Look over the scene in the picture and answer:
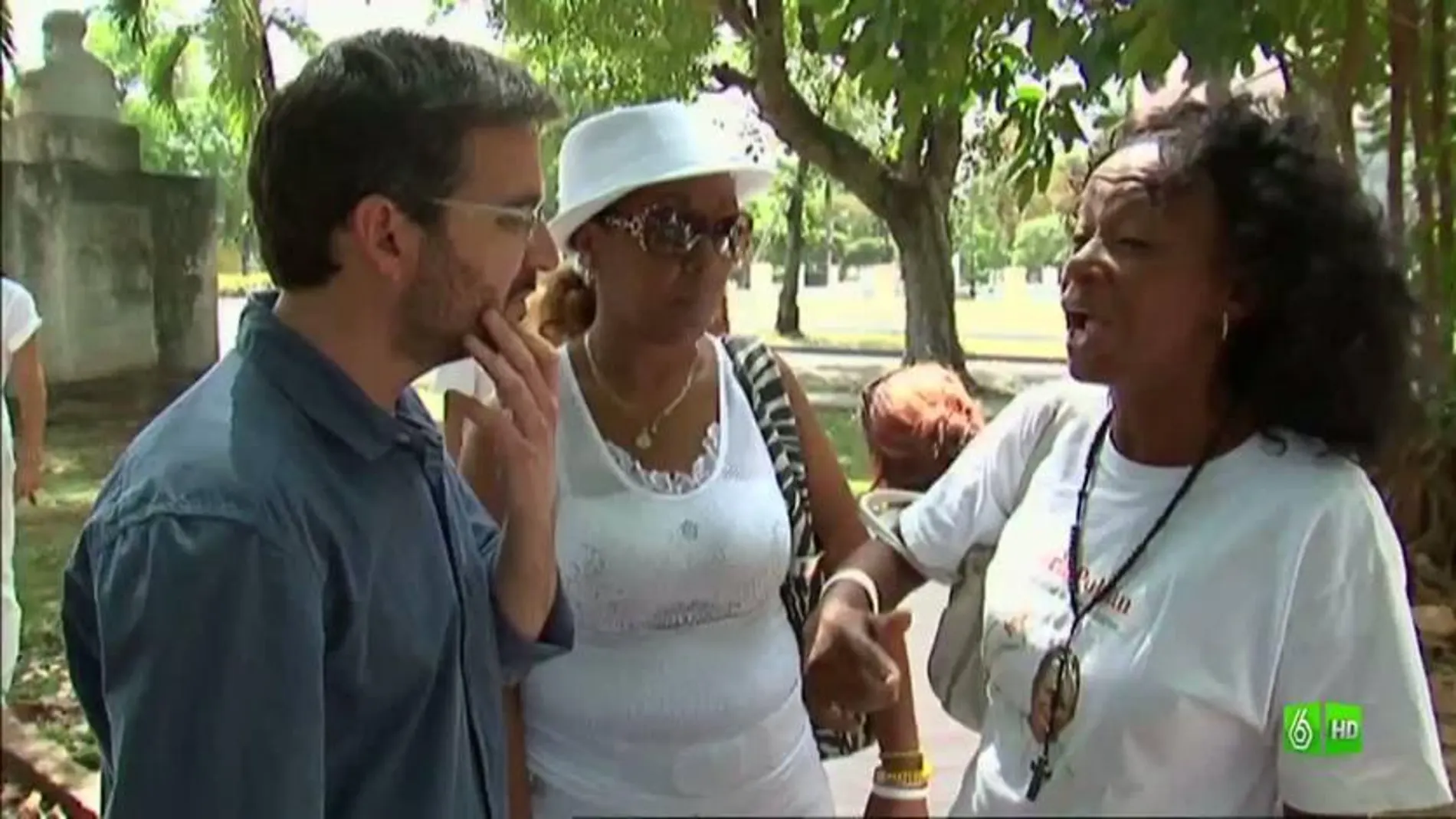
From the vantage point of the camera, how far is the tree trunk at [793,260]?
4.89 ft

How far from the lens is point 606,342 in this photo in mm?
1336

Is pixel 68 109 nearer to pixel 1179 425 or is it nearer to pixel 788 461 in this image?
pixel 788 461

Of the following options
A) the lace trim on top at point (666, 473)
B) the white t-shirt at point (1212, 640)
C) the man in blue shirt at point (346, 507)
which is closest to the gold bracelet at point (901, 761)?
the white t-shirt at point (1212, 640)

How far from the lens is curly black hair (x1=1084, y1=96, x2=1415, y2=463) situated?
1036mm

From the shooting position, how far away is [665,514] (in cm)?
127

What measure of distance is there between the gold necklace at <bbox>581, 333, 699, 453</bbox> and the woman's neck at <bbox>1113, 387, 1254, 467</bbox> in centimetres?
40

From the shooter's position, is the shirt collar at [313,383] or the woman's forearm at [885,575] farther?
the woman's forearm at [885,575]

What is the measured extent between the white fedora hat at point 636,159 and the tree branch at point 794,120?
0.15 meters

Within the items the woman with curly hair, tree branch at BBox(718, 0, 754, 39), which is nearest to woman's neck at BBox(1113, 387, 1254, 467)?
the woman with curly hair

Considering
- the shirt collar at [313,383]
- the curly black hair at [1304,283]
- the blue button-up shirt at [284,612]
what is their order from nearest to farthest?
the blue button-up shirt at [284,612]
the shirt collar at [313,383]
the curly black hair at [1304,283]

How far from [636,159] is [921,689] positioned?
562 millimetres

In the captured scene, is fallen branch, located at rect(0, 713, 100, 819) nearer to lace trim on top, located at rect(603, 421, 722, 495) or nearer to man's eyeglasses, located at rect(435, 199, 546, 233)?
lace trim on top, located at rect(603, 421, 722, 495)

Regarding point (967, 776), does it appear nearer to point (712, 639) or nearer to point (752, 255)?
point (712, 639)

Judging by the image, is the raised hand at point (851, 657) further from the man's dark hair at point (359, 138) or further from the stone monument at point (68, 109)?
the stone monument at point (68, 109)
